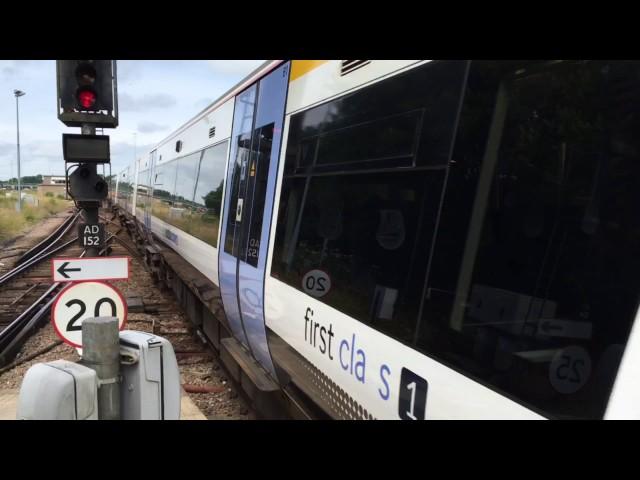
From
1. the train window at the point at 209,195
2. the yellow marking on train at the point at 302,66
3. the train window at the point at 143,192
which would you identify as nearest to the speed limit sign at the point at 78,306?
the train window at the point at 209,195

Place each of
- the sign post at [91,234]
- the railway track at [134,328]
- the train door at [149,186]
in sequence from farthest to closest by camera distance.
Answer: the train door at [149,186], the railway track at [134,328], the sign post at [91,234]

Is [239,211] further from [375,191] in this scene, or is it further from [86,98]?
[375,191]

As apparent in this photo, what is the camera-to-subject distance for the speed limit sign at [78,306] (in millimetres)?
4094

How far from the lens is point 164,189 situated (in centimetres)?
1159

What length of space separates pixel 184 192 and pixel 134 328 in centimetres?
233

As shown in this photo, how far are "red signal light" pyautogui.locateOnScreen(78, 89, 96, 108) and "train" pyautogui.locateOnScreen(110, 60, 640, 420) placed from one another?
63.1 inches

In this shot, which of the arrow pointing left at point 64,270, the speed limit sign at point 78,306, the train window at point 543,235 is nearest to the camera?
the train window at point 543,235

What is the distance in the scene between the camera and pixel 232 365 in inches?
236

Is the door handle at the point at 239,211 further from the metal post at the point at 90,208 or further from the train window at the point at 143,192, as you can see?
the train window at the point at 143,192

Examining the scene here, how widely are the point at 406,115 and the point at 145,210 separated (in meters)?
14.1

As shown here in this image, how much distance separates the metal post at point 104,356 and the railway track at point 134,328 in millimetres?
2818

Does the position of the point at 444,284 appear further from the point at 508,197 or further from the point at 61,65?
the point at 61,65

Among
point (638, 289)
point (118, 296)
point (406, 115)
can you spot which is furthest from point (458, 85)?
point (118, 296)

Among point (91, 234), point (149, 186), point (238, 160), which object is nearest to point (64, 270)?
point (91, 234)
